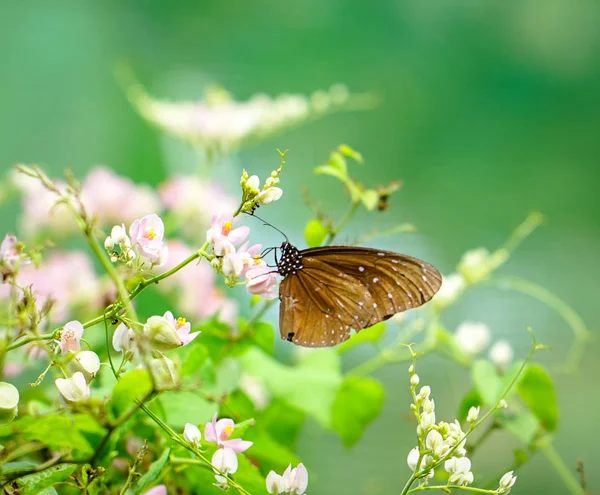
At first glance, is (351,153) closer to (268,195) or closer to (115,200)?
(268,195)

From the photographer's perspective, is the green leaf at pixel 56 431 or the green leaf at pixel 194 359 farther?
the green leaf at pixel 194 359

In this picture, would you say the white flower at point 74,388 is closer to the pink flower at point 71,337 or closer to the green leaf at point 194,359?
the pink flower at point 71,337

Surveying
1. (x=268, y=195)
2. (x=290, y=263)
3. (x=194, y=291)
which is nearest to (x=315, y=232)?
(x=290, y=263)

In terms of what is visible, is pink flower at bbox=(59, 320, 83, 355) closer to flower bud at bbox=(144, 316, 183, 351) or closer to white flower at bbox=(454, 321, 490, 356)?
flower bud at bbox=(144, 316, 183, 351)

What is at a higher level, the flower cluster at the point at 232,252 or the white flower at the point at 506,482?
the flower cluster at the point at 232,252

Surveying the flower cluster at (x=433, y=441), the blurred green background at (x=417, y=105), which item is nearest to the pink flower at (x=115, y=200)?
the flower cluster at (x=433, y=441)

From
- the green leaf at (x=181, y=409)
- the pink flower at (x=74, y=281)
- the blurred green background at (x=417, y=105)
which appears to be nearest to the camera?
the green leaf at (x=181, y=409)

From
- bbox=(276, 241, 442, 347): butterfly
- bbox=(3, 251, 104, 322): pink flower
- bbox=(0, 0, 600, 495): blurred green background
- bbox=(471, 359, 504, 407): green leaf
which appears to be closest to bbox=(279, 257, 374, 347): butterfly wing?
bbox=(276, 241, 442, 347): butterfly
